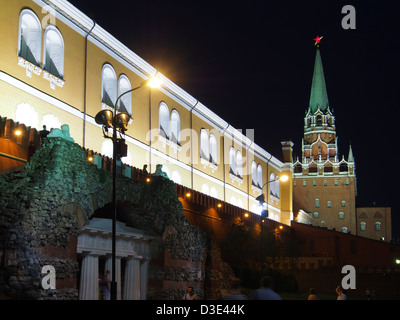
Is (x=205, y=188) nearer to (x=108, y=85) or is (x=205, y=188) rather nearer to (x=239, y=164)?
(x=239, y=164)

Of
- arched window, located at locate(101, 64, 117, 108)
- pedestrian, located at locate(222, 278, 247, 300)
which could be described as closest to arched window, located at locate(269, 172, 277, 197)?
arched window, located at locate(101, 64, 117, 108)

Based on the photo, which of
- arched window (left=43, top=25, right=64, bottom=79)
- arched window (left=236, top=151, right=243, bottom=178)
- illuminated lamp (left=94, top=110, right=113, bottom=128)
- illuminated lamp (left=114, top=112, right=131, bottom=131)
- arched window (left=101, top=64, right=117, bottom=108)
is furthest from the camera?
arched window (left=236, top=151, right=243, bottom=178)

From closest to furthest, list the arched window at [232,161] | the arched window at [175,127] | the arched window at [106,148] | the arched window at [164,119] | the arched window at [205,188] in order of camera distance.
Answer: the arched window at [106,148], the arched window at [164,119], the arched window at [175,127], the arched window at [205,188], the arched window at [232,161]

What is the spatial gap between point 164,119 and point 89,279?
21.7m

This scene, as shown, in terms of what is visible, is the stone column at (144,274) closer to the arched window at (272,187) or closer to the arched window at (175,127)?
the arched window at (175,127)

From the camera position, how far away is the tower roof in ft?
407

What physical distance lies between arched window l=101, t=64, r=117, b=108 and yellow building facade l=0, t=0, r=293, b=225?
0.06m

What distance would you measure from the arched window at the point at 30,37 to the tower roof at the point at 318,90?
10226cm

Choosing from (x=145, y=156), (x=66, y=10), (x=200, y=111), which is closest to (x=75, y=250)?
(x=66, y=10)

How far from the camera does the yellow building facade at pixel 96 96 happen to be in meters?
26.2

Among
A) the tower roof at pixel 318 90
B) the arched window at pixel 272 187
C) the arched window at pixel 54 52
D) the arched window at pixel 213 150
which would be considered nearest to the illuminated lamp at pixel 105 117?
the arched window at pixel 54 52

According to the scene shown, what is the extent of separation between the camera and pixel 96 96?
32.0m

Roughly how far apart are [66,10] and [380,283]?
34.5 meters

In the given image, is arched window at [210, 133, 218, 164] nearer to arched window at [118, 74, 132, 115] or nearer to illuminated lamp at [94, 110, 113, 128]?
arched window at [118, 74, 132, 115]
